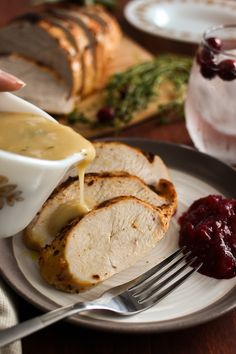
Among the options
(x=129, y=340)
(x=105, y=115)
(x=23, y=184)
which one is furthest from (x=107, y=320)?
(x=105, y=115)

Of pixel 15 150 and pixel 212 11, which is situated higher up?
pixel 15 150

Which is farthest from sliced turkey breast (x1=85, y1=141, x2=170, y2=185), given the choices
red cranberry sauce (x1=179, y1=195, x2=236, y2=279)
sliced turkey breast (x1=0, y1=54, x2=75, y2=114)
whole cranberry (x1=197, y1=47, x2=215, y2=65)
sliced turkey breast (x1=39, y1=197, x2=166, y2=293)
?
sliced turkey breast (x1=0, y1=54, x2=75, y2=114)

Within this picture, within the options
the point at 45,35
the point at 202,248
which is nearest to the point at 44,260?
the point at 202,248

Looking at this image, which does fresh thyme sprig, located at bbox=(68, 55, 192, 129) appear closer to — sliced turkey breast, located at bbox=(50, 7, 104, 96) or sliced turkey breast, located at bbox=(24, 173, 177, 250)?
sliced turkey breast, located at bbox=(50, 7, 104, 96)

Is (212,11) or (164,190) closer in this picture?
(164,190)

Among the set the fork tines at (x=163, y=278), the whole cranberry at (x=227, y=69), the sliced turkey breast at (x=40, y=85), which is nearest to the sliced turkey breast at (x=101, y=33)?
the sliced turkey breast at (x=40, y=85)

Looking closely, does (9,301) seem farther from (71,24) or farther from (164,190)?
(71,24)
